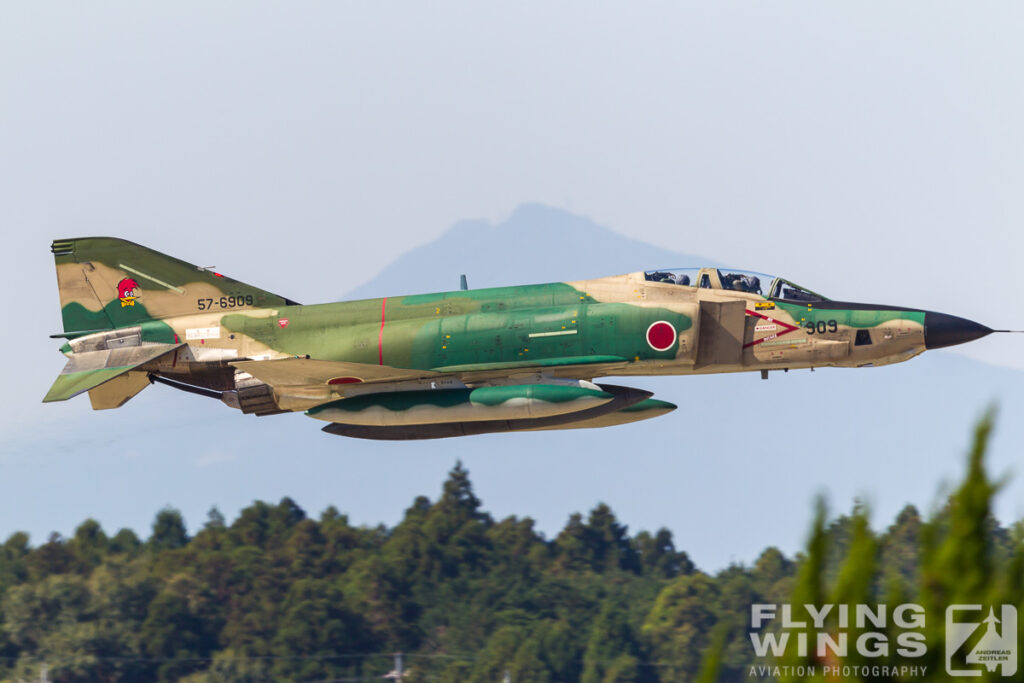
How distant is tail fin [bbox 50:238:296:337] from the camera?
27.7 metres

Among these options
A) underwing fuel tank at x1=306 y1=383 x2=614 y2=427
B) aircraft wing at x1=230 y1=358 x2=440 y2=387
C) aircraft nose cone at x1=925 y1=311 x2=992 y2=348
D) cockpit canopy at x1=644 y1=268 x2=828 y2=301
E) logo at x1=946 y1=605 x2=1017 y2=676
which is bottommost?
logo at x1=946 y1=605 x2=1017 y2=676

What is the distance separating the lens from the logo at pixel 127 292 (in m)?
27.9

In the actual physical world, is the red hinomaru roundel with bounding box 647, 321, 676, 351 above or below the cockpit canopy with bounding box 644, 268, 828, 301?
below

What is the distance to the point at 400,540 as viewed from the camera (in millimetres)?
79688

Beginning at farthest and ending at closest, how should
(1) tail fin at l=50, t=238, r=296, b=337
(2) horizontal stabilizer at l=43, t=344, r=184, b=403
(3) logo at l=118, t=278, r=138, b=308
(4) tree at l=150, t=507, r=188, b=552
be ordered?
(4) tree at l=150, t=507, r=188, b=552, (3) logo at l=118, t=278, r=138, b=308, (1) tail fin at l=50, t=238, r=296, b=337, (2) horizontal stabilizer at l=43, t=344, r=184, b=403

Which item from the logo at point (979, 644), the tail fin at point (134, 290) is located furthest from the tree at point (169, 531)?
the logo at point (979, 644)

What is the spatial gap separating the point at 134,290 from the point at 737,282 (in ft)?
35.7

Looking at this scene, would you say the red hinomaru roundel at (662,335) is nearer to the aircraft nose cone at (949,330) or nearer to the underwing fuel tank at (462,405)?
the underwing fuel tank at (462,405)

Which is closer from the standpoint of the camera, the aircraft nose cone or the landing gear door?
the aircraft nose cone

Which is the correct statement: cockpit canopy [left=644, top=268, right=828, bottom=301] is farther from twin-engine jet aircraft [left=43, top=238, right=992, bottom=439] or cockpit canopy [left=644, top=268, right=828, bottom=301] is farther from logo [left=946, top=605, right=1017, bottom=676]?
logo [left=946, top=605, right=1017, bottom=676]

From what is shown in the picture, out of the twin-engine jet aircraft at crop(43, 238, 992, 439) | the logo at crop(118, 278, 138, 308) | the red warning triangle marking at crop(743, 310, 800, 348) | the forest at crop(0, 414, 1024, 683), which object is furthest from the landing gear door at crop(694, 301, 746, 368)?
the forest at crop(0, 414, 1024, 683)

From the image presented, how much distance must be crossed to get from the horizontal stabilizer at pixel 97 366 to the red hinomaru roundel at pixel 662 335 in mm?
8517

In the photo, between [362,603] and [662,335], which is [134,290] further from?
[362,603]

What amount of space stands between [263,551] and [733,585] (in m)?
24.4
